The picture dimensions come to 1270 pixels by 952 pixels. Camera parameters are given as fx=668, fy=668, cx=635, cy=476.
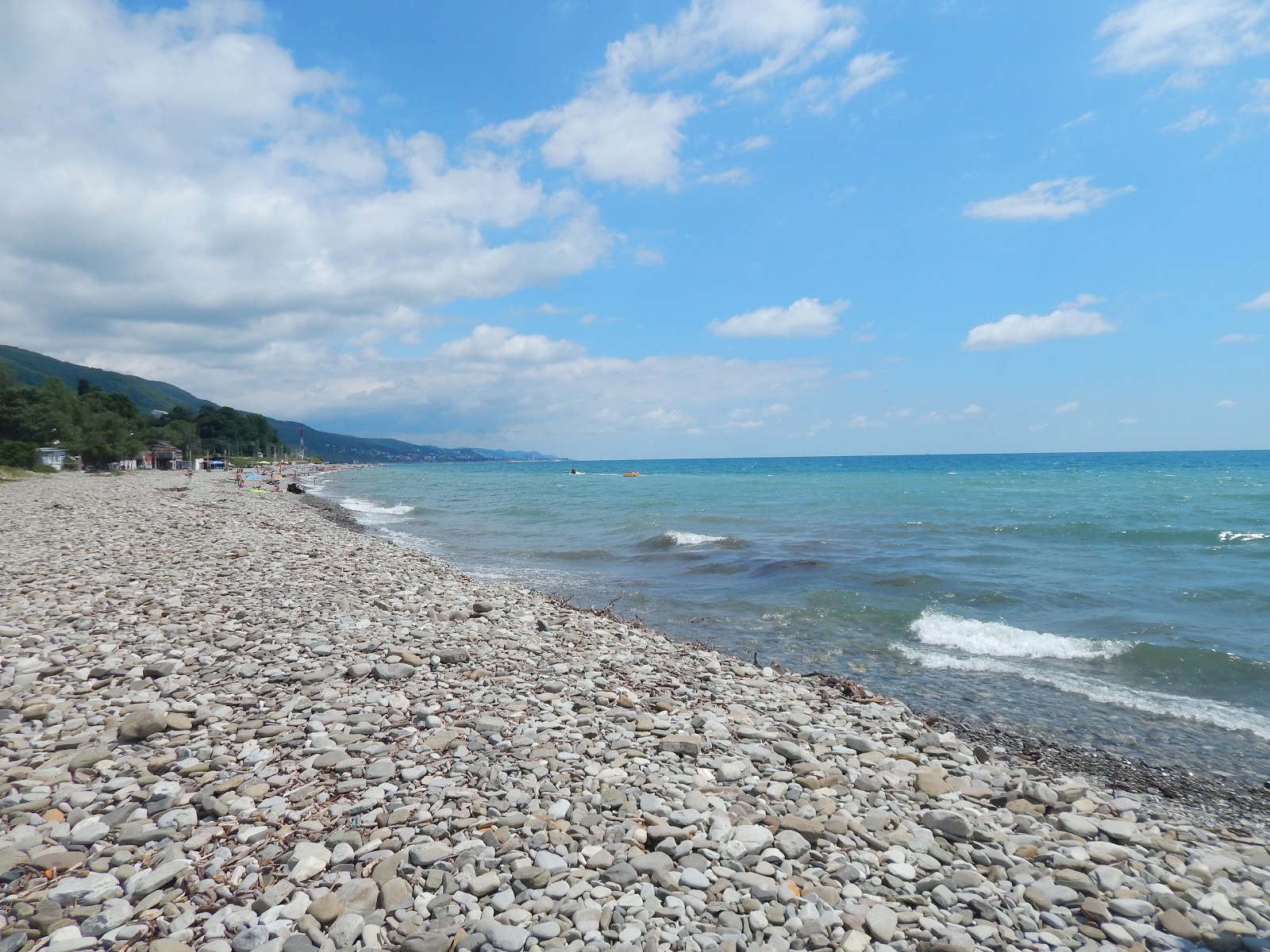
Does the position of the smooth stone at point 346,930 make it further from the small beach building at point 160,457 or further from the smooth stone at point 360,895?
the small beach building at point 160,457

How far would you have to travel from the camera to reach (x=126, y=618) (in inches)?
348

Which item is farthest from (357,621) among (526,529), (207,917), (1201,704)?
(526,529)

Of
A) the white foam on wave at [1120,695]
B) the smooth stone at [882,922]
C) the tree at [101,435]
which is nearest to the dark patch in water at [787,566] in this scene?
the white foam on wave at [1120,695]

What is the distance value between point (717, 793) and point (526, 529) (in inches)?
990

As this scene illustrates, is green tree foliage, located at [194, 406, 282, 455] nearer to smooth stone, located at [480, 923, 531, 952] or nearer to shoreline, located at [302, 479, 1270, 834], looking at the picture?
shoreline, located at [302, 479, 1270, 834]

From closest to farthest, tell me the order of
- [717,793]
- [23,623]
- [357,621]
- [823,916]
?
[823,916]
[717,793]
[23,623]
[357,621]

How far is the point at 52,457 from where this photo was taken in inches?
2516

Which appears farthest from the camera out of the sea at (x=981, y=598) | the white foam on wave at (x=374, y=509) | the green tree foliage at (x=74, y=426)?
the green tree foliage at (x=74, y=426)

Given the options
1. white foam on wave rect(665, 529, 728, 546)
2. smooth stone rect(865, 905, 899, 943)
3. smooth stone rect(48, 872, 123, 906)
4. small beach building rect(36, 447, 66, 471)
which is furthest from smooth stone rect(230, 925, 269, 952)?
small beach building rect(36, 447, 66, 471)

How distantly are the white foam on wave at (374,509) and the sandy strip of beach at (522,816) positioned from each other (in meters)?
30.8

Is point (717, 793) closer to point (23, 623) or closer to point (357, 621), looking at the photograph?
point (357, 621)

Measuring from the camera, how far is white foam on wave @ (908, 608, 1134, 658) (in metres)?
10.8

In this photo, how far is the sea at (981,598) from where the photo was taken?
8.45m

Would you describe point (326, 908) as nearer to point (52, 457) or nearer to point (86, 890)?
point (86, 890)
